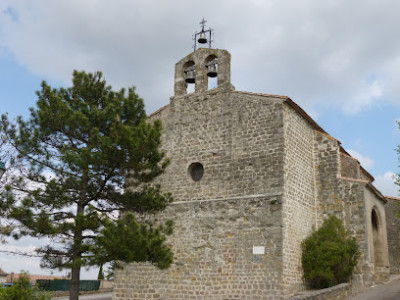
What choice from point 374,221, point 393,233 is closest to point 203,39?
point 374,221

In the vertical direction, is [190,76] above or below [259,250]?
above

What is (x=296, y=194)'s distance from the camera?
15031mm

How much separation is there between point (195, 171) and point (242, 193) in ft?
8.10

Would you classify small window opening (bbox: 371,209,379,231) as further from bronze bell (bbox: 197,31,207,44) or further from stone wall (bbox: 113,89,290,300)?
bronze bell (bbox: 197,31,207,44)

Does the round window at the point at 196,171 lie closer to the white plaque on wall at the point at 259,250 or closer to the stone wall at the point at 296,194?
the stone wall at the point at 296,194

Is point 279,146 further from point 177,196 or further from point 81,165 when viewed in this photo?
point 81,165

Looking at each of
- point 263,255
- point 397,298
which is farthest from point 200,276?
point 397,298

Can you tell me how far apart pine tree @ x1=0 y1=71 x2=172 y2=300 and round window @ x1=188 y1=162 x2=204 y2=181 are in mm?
3890

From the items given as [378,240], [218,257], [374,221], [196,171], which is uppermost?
[196,171]

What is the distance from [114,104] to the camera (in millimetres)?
11953

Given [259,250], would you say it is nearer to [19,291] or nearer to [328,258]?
[328,258]

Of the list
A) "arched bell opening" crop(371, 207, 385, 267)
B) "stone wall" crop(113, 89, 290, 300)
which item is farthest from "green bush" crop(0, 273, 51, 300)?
"arched bell opening" crop(371, 207, 385, 267)

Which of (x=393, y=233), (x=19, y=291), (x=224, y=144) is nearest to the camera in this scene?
(x=19, y=291)

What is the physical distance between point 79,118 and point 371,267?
11.5 meters
